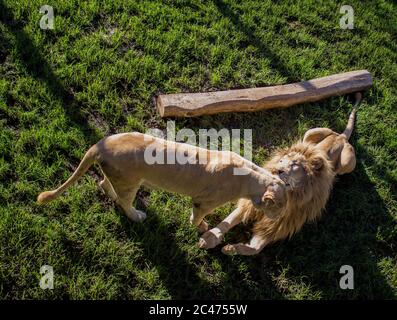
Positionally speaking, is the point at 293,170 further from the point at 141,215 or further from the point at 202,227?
the point at 141,215

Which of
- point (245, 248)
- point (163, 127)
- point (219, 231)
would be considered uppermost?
point (163, 127)

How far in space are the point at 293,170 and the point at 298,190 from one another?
0.60ft

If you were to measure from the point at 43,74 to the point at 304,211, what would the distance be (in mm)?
2910

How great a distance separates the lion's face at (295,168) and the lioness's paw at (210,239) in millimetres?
739

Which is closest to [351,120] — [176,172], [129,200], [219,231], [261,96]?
[261,96]

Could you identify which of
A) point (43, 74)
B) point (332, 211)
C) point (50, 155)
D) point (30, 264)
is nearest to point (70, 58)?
point (43, 74)

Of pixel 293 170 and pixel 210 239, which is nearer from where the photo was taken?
pixel 210 239

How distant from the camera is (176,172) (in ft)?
11.0

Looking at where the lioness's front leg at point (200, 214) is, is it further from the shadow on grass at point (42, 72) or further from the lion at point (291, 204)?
the shadow on grass at point (42, 72)

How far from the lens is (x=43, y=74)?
14.7 feet

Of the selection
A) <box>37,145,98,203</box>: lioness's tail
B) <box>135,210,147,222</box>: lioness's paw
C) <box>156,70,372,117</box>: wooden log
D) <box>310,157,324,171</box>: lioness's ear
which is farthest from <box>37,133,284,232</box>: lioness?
<box>156,70,372,117</box>: wooden log

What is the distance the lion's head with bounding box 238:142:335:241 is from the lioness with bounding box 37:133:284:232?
47 cm
